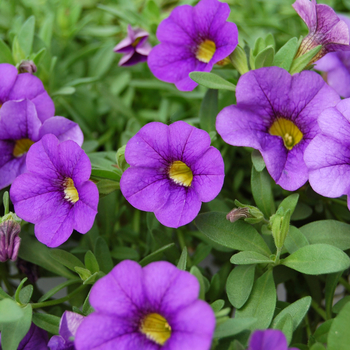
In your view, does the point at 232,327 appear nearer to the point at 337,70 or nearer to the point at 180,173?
Result: the point at 180,173

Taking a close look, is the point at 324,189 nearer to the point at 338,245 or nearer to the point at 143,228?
the point at 338,245

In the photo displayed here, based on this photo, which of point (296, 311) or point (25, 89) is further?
point (25, 89)

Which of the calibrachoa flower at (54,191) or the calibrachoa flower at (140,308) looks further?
the calibrachoa flower at (54,191)

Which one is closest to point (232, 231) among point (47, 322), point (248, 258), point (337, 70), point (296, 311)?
point (248, 258)

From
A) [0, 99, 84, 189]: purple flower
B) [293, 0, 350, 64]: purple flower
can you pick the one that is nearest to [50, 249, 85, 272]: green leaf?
[0, 99, 84, 189]: purple flower

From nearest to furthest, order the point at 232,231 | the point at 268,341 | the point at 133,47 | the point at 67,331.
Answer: the point at 268,341, the point at 67,331, the point at 232,231, the point at 133,47

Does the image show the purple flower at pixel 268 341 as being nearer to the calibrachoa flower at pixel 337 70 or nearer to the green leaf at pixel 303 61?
the green leaf at pixel 303 61

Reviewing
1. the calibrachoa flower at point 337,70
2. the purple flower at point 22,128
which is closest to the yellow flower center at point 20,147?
the purple flower at point 22,128
